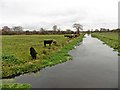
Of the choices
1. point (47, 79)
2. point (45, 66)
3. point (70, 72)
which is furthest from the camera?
point (45, 66)

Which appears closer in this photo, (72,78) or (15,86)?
(15,86)

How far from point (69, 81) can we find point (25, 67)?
4877 mm

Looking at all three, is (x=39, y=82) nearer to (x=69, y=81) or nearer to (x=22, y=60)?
(x=69, y=81)

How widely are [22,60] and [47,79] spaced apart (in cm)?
627

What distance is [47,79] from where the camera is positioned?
13.8 metres

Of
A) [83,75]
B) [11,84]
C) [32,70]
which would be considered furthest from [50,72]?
[11,84]

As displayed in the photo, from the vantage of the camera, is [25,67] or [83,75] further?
[25,67]

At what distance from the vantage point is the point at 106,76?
1437 cm

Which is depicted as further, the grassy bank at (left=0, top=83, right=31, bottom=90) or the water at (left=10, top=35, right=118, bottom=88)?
the water at (left=10, top=35, right=118, bottom=88)

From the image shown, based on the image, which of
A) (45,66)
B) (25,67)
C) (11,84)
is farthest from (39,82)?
(45,66)

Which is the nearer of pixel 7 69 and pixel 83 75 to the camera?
pixel 83 75

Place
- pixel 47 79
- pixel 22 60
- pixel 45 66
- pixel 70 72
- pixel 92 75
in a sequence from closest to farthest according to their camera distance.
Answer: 1. pixel 47 79
2. pixel 92 75
3. pixel 70 72
4. pixel 45 66
5. pixel 22 60

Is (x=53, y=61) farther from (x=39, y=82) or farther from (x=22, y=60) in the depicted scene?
(x=39, y=82)

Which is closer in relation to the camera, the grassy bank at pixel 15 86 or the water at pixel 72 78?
the grassy bank at pixel 15 86
